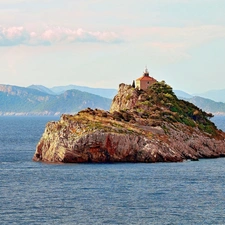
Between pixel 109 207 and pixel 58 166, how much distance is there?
34.5m

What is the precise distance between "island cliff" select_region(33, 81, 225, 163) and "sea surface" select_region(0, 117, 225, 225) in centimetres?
301

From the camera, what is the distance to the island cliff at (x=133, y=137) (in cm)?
11669

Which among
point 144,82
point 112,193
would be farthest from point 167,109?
point 112,193

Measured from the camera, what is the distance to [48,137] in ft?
395

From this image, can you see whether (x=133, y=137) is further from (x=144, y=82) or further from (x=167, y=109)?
(x=144, y=82)

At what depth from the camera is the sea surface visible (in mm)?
74188

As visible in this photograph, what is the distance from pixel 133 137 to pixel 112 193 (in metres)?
30.7

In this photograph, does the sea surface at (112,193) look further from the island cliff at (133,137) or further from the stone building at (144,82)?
the stone building at (144,82)

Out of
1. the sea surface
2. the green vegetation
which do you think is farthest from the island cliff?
the sea surface

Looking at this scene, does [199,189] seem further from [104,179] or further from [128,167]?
[128,167]

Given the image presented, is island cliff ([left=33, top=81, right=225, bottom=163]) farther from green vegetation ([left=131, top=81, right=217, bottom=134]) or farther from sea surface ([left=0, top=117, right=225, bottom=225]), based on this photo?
sea surface ([left=0, top=117, right=225, bottom=225])

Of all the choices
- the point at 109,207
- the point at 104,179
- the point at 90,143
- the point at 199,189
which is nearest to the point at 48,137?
the point at 90,143

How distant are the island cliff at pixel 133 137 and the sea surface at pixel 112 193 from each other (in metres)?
3.01

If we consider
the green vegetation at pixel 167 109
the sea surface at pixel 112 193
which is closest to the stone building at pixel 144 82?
the green vegetation at pixel 167 109
